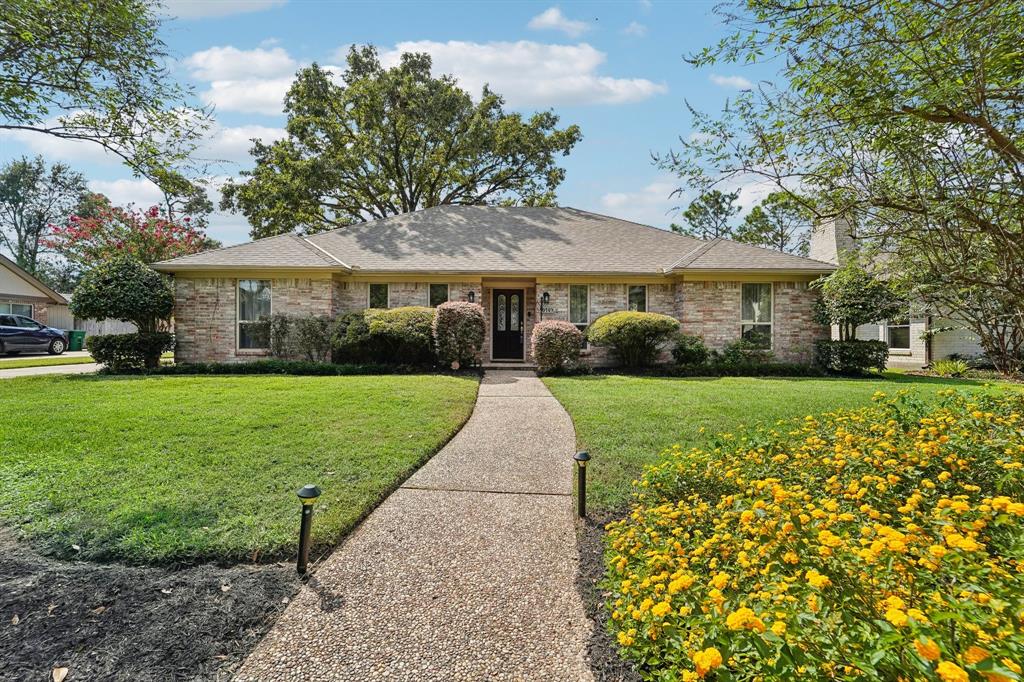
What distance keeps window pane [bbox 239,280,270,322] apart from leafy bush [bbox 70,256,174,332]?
1.76m

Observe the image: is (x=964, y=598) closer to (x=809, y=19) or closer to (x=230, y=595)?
(x=230, y=595)

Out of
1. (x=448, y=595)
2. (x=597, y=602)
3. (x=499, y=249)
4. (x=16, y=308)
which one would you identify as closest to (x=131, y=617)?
(x=448, y=595)

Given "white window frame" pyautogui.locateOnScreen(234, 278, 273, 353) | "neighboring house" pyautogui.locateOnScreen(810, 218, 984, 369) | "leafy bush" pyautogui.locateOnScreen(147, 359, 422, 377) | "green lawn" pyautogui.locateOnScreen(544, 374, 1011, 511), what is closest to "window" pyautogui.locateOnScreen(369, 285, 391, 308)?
"leafy bush" pyautogui.locateOnScreen(147, 359, 422, 377)

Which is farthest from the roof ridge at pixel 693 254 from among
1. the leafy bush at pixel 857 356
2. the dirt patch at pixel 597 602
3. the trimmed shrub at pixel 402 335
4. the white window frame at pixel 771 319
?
the dirt patch at pixel 597 602

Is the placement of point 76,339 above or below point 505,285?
below

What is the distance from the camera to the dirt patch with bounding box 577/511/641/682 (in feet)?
7.42

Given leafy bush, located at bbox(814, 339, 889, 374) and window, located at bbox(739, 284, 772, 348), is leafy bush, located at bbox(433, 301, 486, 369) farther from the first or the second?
leafy bush, located at bbox(814, 339, 889, 374)

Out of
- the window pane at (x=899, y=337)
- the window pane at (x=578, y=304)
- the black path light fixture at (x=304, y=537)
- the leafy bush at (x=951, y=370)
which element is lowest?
the black path light fixture at (x=304, y=537)

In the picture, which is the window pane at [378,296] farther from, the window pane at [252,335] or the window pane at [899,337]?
the window pane at [899,337]

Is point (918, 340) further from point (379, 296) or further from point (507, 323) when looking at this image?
point (379, 296)

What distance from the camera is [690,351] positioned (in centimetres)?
1283

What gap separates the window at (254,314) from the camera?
13180mm

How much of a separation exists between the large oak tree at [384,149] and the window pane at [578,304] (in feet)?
37.4

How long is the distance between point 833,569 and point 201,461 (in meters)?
5.31
